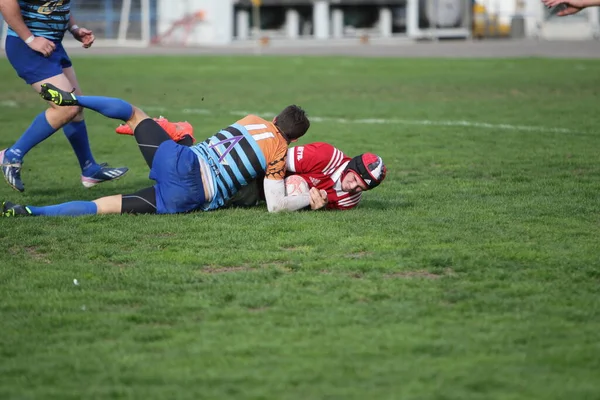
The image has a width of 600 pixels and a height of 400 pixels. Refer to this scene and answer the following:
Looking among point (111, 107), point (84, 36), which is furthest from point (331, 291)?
point (84, 36)

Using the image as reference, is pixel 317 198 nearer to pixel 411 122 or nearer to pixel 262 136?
pixel 262 136

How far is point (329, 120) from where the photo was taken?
50.5 ft

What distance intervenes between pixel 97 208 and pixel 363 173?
2.01 metres

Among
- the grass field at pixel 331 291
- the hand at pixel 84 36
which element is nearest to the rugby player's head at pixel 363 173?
the grass field at pixel 331 291

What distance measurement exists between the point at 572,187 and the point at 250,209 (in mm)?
2874

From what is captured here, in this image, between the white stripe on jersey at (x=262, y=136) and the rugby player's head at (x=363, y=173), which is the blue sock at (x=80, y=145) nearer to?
the white stripe on jersey at (x=262, y=136)

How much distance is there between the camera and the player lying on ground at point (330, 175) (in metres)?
7.85

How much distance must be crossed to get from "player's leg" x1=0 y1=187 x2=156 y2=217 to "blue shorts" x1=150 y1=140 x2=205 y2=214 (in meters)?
0.09

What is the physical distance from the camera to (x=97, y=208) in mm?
7984

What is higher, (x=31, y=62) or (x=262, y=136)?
(x=31, y=62)

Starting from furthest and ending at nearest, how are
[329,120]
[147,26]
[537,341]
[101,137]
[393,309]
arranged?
1. [147,26]
2. [329,120]
3. [101,137]
4. [393,309]
5. [537,341]

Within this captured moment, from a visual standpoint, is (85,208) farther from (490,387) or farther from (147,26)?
(147,26)

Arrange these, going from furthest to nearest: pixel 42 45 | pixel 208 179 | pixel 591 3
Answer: pixel 42 45 < pixel 591 3 < pixel 208 179

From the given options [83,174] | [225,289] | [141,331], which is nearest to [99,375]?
[141,331]
